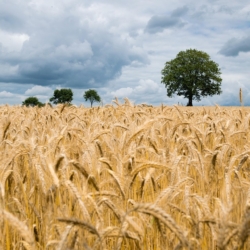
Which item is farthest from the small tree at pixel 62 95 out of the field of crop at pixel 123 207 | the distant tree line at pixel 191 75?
the field of crop at pixel 123 207

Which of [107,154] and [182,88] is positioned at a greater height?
[182,88]

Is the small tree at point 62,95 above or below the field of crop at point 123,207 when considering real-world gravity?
above

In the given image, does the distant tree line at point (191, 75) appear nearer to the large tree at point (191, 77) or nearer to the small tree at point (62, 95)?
the large tree at point (191, 77)

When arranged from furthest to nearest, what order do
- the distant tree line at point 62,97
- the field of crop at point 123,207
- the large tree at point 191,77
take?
the distant tree line at point 62,97 → the large tree at point 191,77 → the field of crop at point 123,207

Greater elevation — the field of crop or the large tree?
the large tree

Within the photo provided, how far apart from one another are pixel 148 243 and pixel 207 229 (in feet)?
0.95

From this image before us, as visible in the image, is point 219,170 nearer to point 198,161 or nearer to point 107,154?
point 198,161

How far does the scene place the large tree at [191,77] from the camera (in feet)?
191

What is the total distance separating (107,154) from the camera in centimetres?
339

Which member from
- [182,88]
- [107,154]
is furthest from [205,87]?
[107,154]

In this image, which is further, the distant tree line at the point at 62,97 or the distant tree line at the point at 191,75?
the distant tree line at the point at 62,97

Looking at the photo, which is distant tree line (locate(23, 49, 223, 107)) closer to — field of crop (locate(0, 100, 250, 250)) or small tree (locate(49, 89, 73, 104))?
small tree (locate(49, 89, 73, 104))

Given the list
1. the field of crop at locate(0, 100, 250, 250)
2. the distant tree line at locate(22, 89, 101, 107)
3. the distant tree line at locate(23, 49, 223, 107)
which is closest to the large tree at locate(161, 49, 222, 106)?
the distant tree line at locate(23, 49, 223, 107)

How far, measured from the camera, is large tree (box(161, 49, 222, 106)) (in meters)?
58.2
